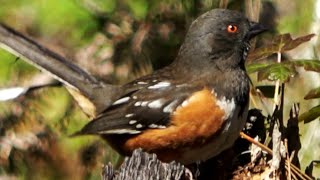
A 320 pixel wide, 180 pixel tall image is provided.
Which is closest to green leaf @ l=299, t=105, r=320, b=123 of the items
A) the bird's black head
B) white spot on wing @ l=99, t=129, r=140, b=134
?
the bird's black head

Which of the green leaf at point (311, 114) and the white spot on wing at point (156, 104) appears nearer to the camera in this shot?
the green leaf at point (311, 114)

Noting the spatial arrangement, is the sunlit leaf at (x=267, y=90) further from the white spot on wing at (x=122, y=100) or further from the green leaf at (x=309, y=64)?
the white spot on wing at (x=122, y=100)

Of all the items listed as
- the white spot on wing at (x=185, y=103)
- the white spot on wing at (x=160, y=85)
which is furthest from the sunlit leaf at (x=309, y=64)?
the white spot on wing at (x=160, y=85)

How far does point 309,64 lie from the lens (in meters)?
5.85

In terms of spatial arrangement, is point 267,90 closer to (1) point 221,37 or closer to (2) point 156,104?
(1) point 221,37

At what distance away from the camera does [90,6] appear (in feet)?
22.9

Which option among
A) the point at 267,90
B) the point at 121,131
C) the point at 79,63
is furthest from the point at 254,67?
the point at 79,63

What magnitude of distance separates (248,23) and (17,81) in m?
1.52

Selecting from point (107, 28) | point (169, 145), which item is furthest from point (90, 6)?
point (169, 145)

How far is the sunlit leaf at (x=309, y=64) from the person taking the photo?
582 cm

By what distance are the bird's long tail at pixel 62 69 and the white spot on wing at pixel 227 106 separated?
75 centimetres

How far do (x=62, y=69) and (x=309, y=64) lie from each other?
1488 mm

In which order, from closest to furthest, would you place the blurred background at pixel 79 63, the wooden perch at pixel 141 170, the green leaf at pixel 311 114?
1. the wooden perch at pixel 141 170
2. the green leaf at pixel 311 114
3. the blurred background at pixel 79 63

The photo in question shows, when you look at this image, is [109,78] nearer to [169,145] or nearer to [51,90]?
[51,90]
